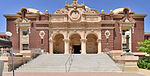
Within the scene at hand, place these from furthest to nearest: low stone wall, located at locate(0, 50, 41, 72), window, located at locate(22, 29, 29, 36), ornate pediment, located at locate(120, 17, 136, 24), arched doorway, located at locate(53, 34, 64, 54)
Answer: arched doorway, located at locate(53, 34, 64, 54) → window, located at locate(22, 29, 29, 36) → ornate pediment, located at locate(120, 17, 136, 24) → low stone wall, located at locate(0, 50, 41, 72)

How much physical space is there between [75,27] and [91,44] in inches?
213

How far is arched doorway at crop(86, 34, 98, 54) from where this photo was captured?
→ 2908cm

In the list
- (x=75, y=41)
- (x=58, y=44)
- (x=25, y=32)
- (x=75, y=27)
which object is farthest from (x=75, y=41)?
(x=25, y=32)

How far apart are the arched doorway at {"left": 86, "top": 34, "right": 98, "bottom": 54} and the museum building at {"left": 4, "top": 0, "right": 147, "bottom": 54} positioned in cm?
260

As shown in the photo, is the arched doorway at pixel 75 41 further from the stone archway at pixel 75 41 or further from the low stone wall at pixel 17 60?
the low stone wall at pixel 17 60

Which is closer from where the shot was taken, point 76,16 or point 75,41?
point 76,16

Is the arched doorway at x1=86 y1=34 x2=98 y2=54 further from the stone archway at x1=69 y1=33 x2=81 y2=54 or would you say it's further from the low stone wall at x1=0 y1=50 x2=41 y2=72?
the low stone wall at x1=0 y1=50 x2=41 y2=72

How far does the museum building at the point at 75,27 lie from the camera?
1033 inches

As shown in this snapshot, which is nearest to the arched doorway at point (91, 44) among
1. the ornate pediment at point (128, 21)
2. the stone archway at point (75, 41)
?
the stone archway at point (75, 41)

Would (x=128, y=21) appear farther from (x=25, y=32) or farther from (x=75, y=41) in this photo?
(x=25, y=32)

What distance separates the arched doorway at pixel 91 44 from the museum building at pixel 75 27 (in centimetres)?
260

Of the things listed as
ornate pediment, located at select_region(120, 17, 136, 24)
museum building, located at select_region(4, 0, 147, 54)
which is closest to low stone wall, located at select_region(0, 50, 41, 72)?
museum building, located at select_region(4, 0, 147, 54)

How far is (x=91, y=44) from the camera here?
96.4 feet

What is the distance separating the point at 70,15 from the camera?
26438 millimetres
